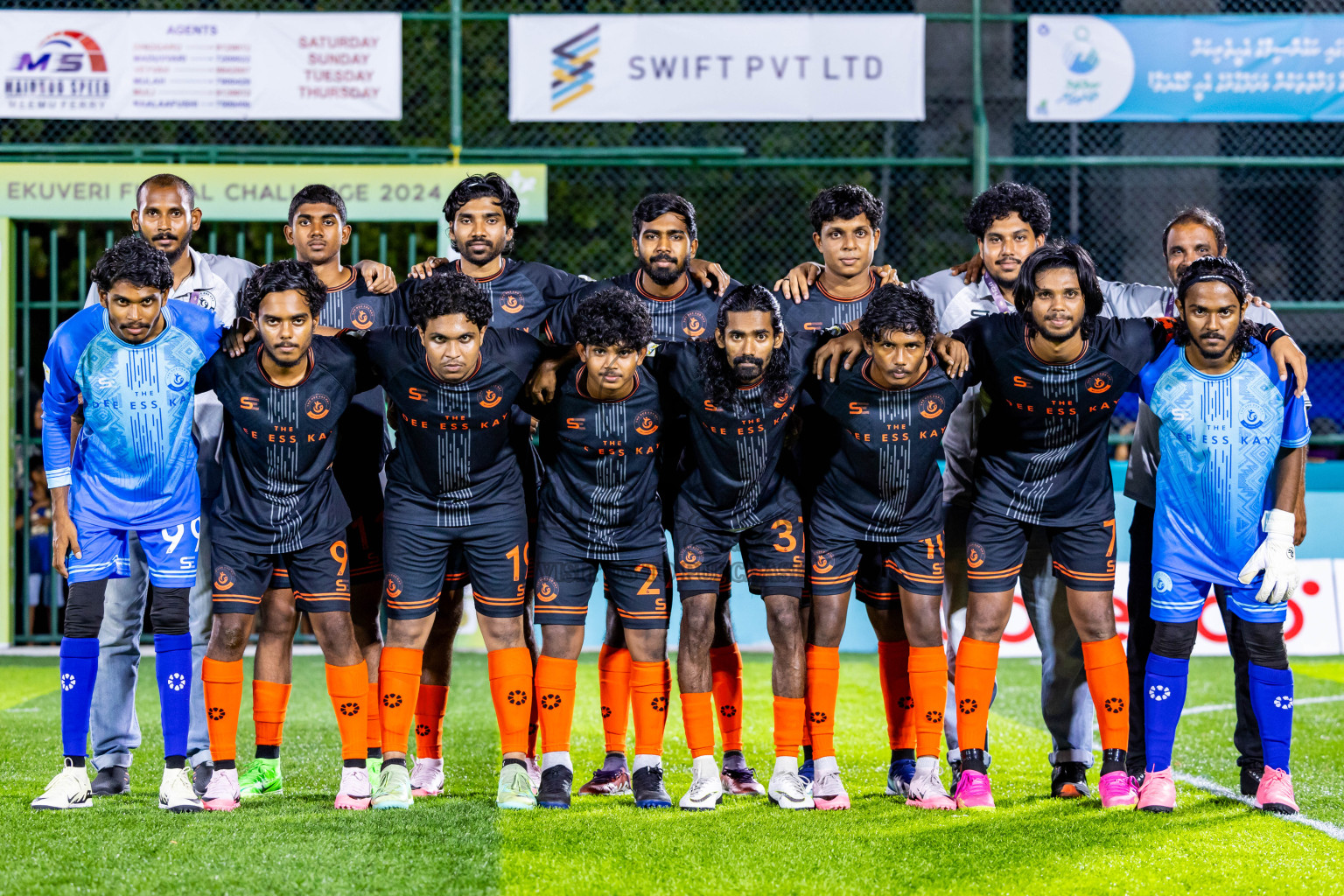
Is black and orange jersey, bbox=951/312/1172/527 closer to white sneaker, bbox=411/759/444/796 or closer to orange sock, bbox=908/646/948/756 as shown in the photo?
orange sock, bbox=908/646/948/756

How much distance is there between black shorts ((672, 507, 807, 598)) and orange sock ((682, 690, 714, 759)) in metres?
0.36

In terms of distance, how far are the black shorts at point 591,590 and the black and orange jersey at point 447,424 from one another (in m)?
0.27

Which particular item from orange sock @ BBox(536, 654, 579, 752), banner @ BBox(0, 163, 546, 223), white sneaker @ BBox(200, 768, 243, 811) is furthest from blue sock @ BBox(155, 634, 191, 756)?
banner @ BBox(0, 163, 546, 223)

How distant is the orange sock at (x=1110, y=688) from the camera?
4.70 metres

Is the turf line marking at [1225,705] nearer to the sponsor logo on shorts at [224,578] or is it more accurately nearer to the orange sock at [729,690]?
the orange sock at [729,690]

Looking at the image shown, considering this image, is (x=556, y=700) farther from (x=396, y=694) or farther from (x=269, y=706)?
(x=269, y=706)

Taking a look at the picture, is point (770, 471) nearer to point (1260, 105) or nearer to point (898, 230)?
point (1260, 105)

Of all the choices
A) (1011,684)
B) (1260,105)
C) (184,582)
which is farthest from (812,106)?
(184,582)

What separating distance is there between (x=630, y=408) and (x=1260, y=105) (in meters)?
6.66

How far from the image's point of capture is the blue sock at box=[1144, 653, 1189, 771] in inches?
182

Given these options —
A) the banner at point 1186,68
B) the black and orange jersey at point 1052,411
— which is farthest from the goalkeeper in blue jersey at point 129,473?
the banner at point 1186,68

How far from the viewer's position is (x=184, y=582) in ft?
15.0

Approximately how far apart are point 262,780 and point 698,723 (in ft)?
5.16

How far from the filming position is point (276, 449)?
4.55m
